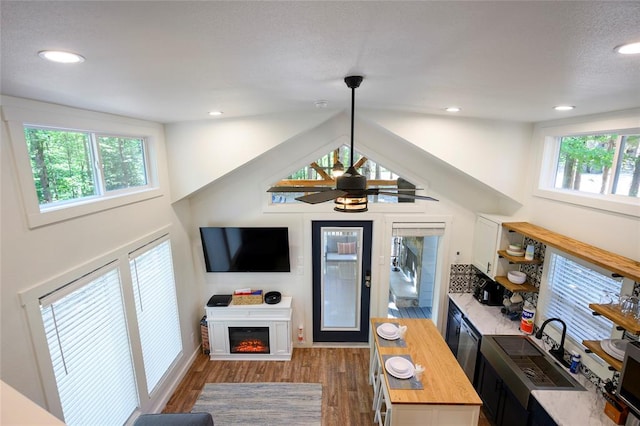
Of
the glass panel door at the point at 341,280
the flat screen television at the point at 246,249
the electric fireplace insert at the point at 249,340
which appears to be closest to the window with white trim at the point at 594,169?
Answer: the glass panel door at the point at 341,280

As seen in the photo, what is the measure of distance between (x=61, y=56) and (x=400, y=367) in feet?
10.2

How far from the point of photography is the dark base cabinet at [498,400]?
270 cm

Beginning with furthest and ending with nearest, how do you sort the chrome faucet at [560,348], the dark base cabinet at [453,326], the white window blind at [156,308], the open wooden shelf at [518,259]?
the dark base cabinet at [453,326]
the open wooden shelf at [518,259]
the white window blind at [156,308]
the chrome faucet at [560,348]

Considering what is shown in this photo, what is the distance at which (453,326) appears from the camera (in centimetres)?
409

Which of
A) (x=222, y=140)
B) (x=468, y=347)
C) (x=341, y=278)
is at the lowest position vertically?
(x=468, y=347)

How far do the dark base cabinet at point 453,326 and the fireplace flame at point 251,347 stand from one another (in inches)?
104

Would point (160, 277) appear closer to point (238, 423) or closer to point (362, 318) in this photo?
point (238, 423)

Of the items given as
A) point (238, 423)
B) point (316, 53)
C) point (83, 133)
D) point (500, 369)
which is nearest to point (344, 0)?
point (316, 53)

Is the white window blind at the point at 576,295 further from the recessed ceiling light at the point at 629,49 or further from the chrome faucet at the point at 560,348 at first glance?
the recessed ceiling light at the point at 629,49

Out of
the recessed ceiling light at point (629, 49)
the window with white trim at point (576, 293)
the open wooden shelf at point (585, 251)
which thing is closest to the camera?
the recessed ceiling light at point (629, 49)

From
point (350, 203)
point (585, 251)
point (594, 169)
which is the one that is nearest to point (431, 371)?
point (585, 251)

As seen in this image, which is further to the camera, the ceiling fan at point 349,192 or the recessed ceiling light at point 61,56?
the ceiling fan at point 349,192

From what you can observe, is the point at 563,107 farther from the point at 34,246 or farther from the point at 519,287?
the point at 34,246

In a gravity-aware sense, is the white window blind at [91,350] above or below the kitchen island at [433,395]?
above
